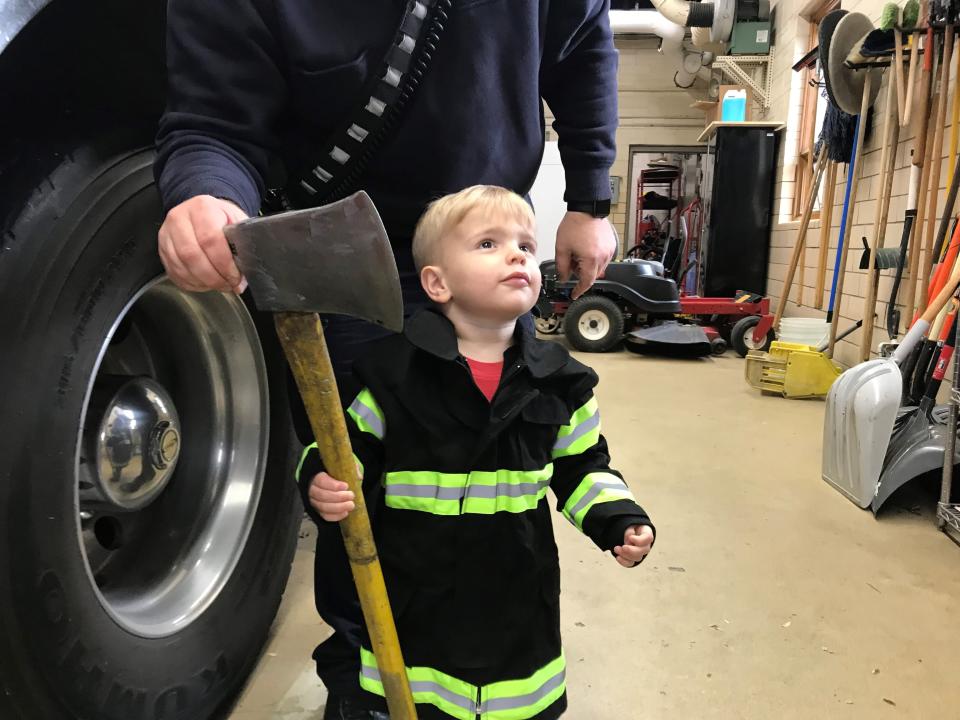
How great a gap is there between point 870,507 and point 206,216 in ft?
7.13

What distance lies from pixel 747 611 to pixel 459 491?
1015 millimetres

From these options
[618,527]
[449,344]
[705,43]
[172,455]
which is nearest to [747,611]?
[618,527]

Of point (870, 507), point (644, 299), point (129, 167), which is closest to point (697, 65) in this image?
point (644, 299)

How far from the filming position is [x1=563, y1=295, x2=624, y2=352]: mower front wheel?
4785 mm

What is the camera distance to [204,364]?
4.11 ft

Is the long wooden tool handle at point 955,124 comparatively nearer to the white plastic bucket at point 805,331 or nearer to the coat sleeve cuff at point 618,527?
the white plastic bucket at point 805,331

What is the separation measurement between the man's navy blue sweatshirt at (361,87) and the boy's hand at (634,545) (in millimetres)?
533

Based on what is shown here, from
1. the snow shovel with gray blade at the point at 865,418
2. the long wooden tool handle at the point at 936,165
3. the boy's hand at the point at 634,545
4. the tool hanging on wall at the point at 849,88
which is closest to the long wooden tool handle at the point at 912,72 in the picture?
the long wooden tool handle at the point at 936,165

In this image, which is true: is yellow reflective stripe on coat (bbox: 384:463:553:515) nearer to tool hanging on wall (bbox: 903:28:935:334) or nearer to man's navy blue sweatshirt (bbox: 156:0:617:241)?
man's navy blue sweatshirt (bbox: 156:0:617:241)

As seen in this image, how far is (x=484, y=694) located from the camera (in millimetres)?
912

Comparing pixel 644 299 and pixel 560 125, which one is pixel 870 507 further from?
pixel 644 299

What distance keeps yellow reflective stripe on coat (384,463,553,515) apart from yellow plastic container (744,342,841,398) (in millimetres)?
3000

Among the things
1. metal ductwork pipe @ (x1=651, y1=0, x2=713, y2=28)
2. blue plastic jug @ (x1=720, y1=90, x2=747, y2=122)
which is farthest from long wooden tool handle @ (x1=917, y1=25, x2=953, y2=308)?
metal ductwork pipe @ (x1=651, y1=0, x2=713, y2=28)

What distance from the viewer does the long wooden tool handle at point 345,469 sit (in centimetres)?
70
